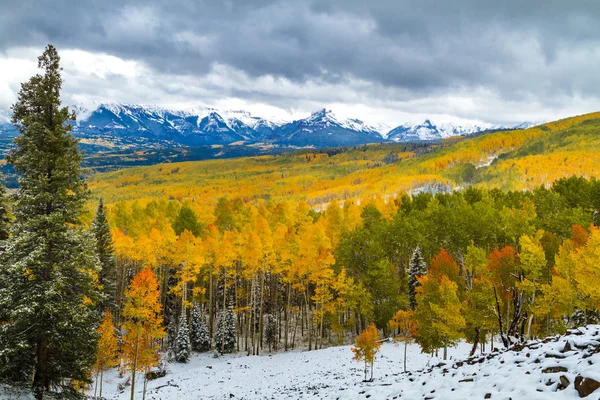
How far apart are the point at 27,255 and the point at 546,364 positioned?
19.5 m

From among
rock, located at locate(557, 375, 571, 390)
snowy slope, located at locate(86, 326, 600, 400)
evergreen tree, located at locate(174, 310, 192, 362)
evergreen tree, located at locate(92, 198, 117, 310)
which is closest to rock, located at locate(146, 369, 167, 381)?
snowy slope, located at locate(86, 326, 600, 400)

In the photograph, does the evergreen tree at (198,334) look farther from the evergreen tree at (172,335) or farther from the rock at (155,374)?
the rock at (155,374)

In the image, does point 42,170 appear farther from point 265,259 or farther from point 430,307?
point 430,307

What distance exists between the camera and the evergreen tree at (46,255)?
51.9ft

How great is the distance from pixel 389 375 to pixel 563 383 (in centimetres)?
1298

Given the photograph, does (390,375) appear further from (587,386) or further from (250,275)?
(250,275)

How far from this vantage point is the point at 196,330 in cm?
4244

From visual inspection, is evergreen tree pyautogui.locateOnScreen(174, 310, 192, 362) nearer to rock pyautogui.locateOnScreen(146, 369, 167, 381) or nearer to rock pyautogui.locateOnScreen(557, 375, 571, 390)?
rock pyautogui.locateOnScreen(146, 369, 167, 381)

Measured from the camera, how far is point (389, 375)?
19781mm

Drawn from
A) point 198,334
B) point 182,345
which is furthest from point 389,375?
point 198,334

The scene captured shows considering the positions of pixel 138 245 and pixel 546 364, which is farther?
pixel 138 245

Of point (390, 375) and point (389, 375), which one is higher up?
point (390, 375)

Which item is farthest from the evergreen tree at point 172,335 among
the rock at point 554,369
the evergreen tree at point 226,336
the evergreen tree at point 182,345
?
the rock at point 554,369

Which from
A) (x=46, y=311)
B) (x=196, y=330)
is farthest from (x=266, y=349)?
(x=46, y=311)
